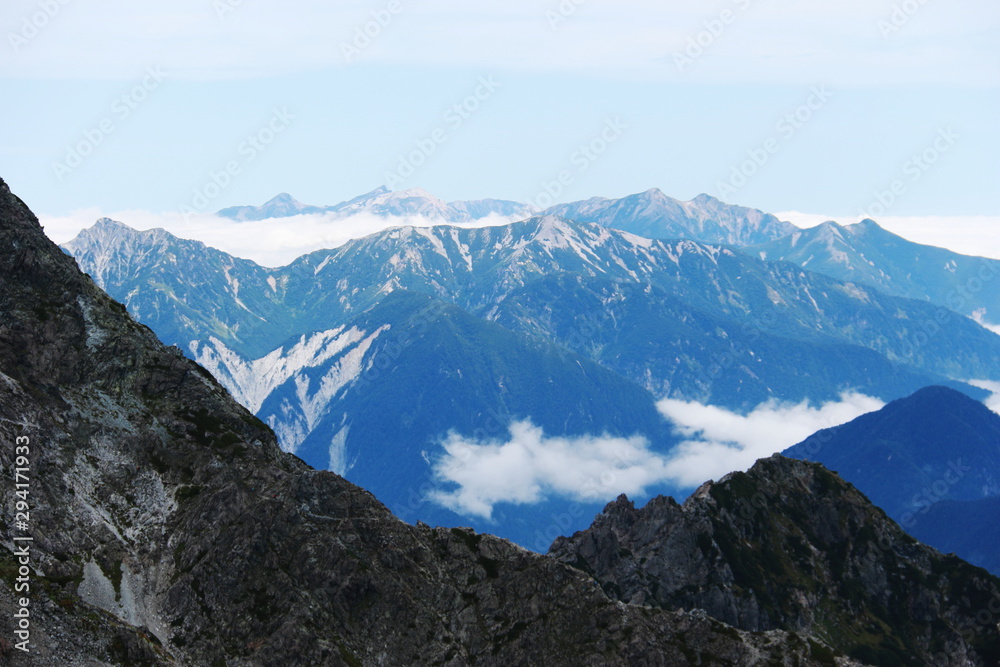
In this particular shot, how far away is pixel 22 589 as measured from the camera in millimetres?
142500

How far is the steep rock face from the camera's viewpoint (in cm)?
16462

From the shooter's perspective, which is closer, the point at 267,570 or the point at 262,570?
the point at 262,570

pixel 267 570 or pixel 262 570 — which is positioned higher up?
pixel 267 570

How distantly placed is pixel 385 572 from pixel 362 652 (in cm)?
1670

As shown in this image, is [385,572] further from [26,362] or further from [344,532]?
[26,362]

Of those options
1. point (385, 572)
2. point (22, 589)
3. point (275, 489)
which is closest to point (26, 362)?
point (275, 489)

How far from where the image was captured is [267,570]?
178m

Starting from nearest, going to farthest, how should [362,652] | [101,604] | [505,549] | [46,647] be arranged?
1. [46,647]
2. [101,604]
3. [362,652]
4. [505,549]

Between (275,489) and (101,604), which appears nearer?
(101,604)

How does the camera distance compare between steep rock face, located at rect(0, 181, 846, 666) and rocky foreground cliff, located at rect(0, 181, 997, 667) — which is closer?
rocky foreground cliff, located at rect(0, 181, 997, 667)

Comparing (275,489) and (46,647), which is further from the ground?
(275,489)

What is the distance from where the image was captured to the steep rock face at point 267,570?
16462 cm

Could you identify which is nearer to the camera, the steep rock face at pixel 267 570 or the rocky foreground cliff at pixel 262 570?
the rocky foreground cliff at pixel 262 570

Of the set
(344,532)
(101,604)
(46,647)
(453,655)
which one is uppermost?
(344,532)
